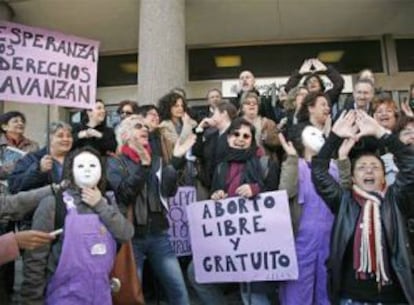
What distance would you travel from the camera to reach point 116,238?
13.0 feet

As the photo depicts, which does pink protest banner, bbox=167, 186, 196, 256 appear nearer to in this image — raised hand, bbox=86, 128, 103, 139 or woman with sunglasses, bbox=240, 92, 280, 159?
woman with sunglasses, bbox=240, 92, 280, 159

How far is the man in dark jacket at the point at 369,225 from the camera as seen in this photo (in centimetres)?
346

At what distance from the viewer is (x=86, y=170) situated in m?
4.01

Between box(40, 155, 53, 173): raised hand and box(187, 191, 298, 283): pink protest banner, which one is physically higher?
box(40, 155, 53, 173): raised hand

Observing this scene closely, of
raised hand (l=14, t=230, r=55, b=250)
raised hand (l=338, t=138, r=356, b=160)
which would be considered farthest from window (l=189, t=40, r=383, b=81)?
raised hand (l=14, t=230, r=55, b=250)

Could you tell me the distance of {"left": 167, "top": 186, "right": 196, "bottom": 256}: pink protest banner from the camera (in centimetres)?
540

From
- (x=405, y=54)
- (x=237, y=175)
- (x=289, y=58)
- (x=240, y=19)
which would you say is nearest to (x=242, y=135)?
(x=237, y=175)

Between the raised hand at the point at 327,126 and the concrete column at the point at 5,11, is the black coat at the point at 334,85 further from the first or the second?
the concrete column at the point at 5,11

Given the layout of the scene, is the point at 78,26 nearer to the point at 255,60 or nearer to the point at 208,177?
the point at 255,60

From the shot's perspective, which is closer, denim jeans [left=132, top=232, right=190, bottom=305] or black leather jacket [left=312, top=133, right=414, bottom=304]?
black leather jacket [left=312, top=133, right=414, bottom=304]

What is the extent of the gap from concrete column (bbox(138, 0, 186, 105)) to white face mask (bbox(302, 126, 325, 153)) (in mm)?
3748

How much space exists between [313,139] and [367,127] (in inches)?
36.8

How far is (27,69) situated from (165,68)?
11.9ft

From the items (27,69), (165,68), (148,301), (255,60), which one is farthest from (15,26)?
(255,60)
